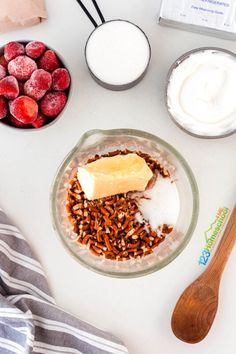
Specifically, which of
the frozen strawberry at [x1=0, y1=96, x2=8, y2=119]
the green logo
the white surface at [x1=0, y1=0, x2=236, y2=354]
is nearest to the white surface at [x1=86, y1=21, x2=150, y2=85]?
the white surface at [x1=0, y1=0, x2=236, y2=354]

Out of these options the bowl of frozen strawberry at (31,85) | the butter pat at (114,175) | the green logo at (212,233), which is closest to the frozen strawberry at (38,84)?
the bowl of frozen strawberry at (31,85)

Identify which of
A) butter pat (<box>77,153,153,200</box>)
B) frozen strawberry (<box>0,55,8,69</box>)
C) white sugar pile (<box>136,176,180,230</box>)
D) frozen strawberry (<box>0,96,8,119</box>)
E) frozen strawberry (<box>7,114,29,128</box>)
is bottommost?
white sugar pile (<box>136,176,180,230</box>)

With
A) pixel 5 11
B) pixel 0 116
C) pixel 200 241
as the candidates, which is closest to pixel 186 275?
pixel 200 241

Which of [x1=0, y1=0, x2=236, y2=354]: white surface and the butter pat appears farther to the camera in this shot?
[x1=0, y1=0, x2=236, y2=354]: white surface

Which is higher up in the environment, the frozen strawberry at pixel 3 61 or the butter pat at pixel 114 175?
the frozen strawberry at pixel 3 61

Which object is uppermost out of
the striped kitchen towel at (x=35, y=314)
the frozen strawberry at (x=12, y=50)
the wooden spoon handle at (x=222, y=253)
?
the frozen strawberry at (x=12, y=50)

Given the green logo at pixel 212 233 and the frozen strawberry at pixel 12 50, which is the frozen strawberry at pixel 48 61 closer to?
the frozen strawberry at pixel 12 50

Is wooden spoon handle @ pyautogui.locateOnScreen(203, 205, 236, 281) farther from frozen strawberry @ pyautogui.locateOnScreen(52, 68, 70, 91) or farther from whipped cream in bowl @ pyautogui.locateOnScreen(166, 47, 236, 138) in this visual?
frozen strawberry @ pyautogui.locateOnScreen(52, 68, 70, 91)
